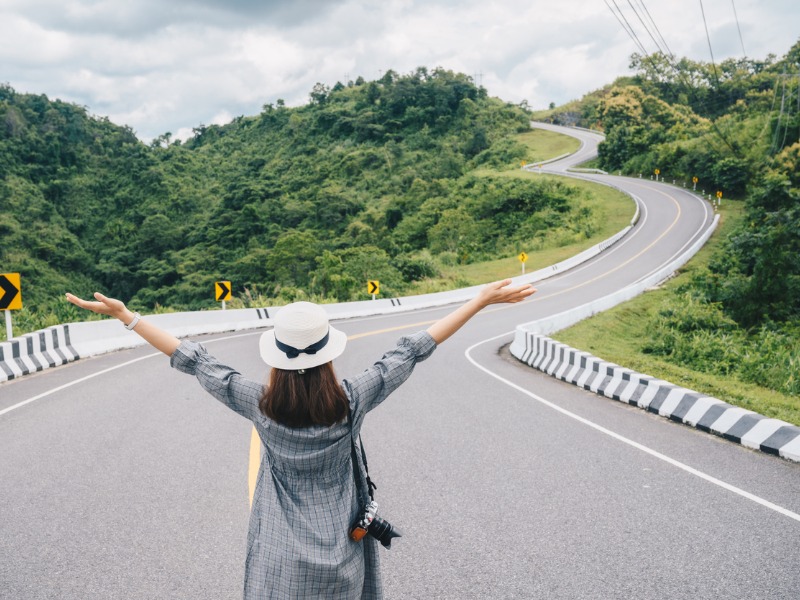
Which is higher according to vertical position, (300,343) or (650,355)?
(300,343)

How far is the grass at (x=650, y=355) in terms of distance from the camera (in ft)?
32.9

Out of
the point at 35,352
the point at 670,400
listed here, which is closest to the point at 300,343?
the point at 670,400

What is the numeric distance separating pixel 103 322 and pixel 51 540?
12.4 m

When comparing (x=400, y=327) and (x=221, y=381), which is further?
(x=400, y=327)

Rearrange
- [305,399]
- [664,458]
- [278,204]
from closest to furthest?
[305,399] < [664,458] < [278,204]

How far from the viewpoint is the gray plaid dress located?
246 centimetres

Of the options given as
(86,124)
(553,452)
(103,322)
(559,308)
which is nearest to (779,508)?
(553,452)

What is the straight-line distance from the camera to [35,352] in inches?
528

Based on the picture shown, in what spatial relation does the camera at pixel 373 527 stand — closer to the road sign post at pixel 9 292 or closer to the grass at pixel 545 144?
the road sign post at pixel 9 292

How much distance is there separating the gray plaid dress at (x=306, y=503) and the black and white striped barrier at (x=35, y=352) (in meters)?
11.6

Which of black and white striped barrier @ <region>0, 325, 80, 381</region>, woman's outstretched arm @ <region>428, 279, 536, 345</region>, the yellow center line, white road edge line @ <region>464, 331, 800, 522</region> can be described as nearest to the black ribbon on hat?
woman's outstretched arm @ <region>428, 279, 536, 345</region>

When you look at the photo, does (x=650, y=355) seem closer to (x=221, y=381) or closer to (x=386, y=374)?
(x=386, y=374)

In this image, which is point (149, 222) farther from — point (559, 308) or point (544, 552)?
point (544, 552)

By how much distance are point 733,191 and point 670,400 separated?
51062mm
